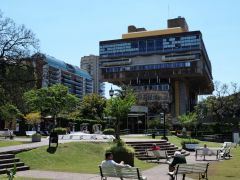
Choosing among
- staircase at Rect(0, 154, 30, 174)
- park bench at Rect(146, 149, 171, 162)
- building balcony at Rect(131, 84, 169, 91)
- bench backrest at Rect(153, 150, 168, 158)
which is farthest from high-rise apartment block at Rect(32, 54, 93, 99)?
staircase at Rect(0, 154, 30, 174)

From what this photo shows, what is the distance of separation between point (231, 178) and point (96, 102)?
77.9 meters

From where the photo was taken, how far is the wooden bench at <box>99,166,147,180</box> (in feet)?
38.6

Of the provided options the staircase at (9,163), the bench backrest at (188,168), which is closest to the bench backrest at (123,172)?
the bench backrest at (188,168)

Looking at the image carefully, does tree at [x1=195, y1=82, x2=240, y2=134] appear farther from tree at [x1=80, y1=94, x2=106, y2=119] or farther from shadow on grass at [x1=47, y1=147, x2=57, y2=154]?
shadow on grass at [x1=47, y1=147, x2=57, y2=154]

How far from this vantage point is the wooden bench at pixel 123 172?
11766 mm

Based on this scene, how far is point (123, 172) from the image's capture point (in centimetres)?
1226

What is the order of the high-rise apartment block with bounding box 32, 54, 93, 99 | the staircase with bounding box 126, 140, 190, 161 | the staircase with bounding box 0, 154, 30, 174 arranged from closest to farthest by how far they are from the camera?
the staircase with bounding box 0, 154, 30, 174
the staircase with bounding box 126, 140, 190, 161
the high-rise apartment block with bounding box 32, 54, 93, 99

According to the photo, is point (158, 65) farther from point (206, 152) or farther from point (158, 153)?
point (158, 153)

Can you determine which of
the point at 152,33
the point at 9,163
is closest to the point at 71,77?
the point at 152,33

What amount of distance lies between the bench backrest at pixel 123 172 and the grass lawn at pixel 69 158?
16.1 ft

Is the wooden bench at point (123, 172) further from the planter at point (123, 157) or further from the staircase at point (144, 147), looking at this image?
the staircase at point (144, 147)

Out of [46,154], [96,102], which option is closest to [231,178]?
[46,154]

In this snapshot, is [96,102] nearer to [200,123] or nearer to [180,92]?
[200,123]

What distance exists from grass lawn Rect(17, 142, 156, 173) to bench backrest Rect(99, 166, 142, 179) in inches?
193
